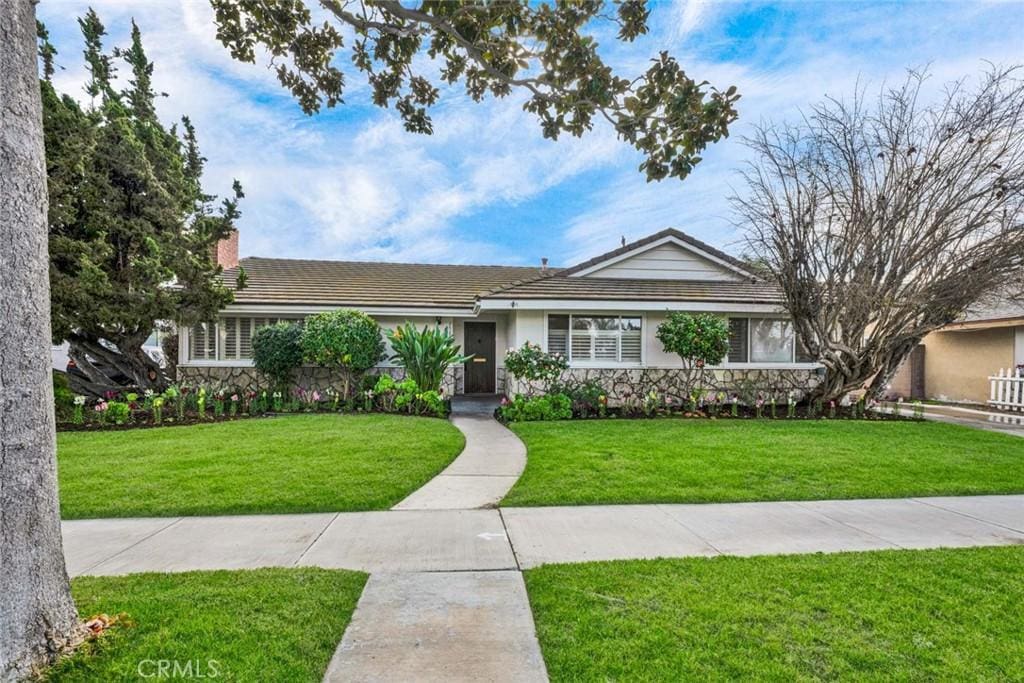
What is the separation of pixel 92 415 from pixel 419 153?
10248 mm

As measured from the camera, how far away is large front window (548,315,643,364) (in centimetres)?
1370

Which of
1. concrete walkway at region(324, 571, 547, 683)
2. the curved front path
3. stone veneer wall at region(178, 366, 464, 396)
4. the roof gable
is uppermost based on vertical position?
the roof gable

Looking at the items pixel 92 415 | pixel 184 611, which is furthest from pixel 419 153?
pixel 184 611

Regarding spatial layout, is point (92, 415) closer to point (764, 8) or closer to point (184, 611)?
point (184, 611)

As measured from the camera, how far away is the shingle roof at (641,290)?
1313 cm

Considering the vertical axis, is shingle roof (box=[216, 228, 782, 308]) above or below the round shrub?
above

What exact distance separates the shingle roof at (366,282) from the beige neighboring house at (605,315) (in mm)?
82

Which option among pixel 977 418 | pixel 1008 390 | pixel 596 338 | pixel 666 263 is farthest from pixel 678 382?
pixel 1008 390

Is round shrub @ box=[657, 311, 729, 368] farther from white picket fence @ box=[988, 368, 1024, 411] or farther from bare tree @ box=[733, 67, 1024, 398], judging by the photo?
white picket fence @ box=[988, 368, 1024, 411]

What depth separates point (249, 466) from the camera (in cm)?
687

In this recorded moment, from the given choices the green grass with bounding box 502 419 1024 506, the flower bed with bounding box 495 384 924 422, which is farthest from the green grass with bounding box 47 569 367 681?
the flower bed with bounding box 495 384 924 422

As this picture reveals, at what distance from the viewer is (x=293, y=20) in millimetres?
6031

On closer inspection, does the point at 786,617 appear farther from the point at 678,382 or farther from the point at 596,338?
the point at 678,382

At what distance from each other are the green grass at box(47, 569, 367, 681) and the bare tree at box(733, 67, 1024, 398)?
1248cm
